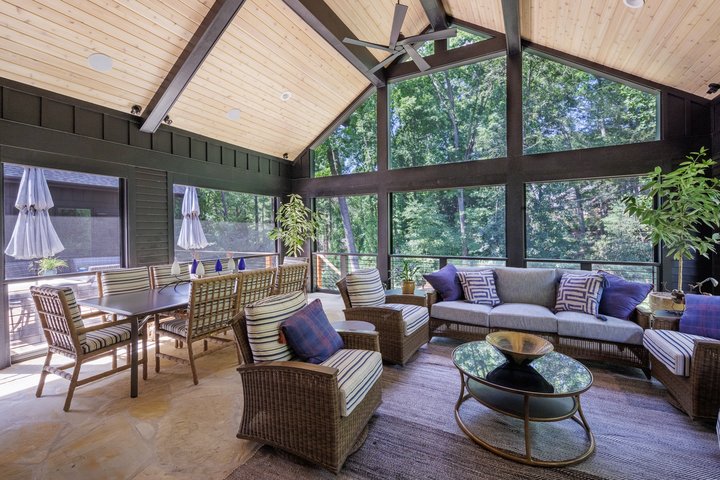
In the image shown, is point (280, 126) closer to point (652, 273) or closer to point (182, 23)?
point (182, 23)

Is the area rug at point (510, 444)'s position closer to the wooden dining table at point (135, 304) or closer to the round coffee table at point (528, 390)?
the round coffee table at point (528, 390)

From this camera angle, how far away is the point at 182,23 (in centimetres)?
372

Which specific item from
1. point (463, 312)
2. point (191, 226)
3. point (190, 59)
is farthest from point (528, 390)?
point (191, 226)

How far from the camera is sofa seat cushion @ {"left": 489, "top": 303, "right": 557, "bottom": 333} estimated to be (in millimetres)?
3482

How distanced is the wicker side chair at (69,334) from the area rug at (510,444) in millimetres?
1765

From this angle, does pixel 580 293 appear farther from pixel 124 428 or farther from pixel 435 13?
pixel 435 13

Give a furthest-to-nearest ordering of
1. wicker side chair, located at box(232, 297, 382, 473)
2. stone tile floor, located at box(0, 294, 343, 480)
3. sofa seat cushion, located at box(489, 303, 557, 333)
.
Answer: sofa seat cushion, located at box(489, 303, 557, 333), stone tile floor, located at box(0, 294, 343, 480), wicker side chair, located at box(232, 297, 382, 473)

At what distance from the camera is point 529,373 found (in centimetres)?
233

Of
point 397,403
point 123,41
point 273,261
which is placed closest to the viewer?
point 397,403

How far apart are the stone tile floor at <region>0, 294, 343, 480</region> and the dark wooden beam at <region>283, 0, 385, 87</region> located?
434 cm

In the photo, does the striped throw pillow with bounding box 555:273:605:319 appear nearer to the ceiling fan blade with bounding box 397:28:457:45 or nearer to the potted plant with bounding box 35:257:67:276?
the ceiling fan blade with bounding box 397:28:457:45

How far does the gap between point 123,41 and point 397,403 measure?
467 centimetres

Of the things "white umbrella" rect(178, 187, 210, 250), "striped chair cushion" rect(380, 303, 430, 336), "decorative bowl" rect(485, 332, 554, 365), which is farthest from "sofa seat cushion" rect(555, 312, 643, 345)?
"white umbrella" rect(178, 187, 210, 250)

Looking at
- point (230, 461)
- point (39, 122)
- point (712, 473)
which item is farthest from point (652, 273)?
point (39, 122)
